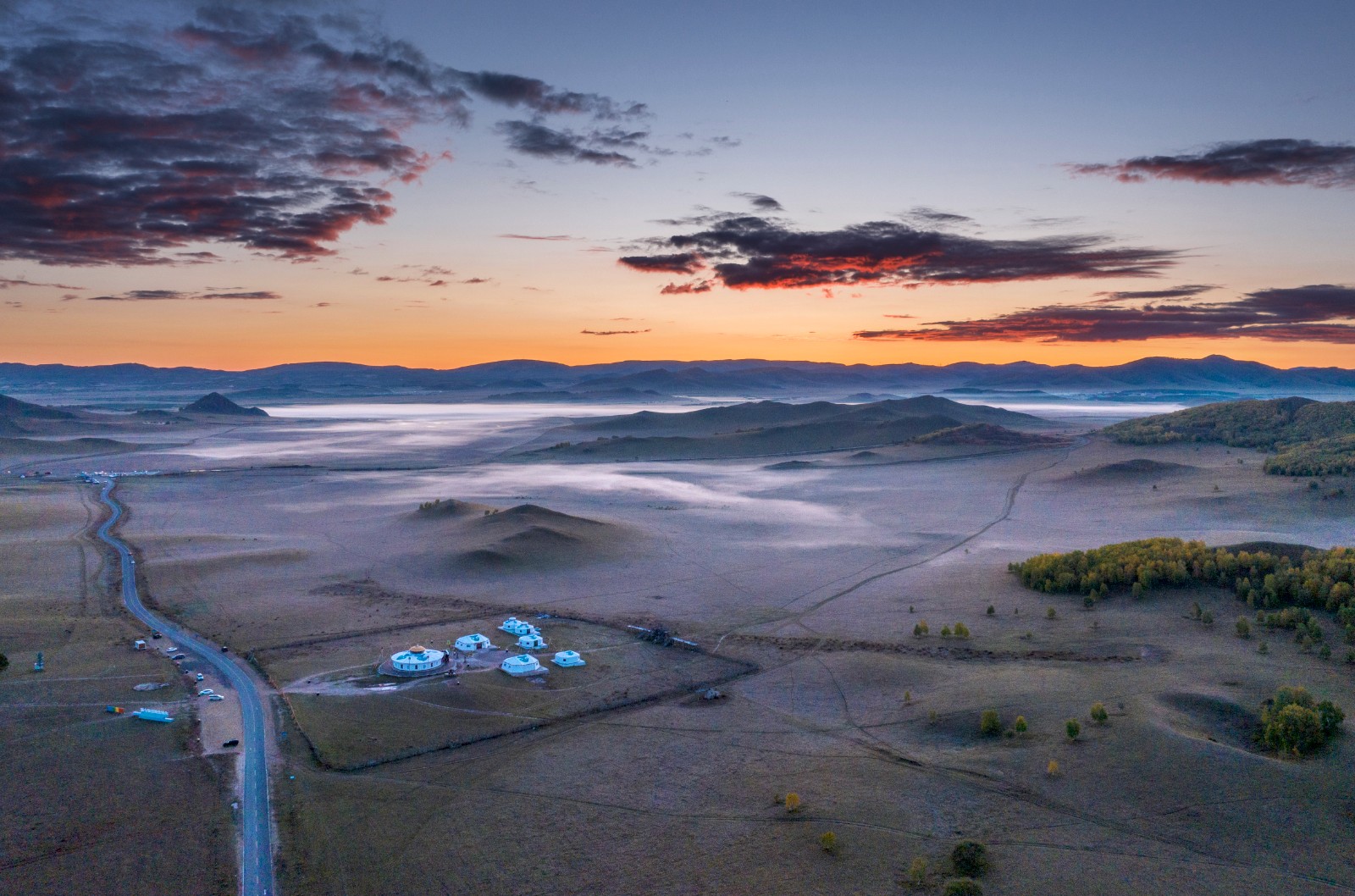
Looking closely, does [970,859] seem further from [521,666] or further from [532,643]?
[532,643]

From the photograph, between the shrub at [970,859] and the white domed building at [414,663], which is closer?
the shrub at [970,859]

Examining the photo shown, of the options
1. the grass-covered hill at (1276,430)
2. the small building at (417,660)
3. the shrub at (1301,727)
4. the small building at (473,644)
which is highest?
the grass-covered hill at (1276,430)

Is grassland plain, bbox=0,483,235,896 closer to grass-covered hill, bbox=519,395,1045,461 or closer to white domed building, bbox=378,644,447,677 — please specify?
white domed building, bbox=378,644,447,677

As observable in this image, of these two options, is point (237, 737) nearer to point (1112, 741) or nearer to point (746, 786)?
point (746, 786)

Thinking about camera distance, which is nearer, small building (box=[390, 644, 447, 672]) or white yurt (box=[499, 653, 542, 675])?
small building (box=[390, 644, 447, 672])

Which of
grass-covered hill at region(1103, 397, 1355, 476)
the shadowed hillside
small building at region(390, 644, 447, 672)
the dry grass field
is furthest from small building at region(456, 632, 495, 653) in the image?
grass-covered hill at region(1103, 397, 1355, 476)

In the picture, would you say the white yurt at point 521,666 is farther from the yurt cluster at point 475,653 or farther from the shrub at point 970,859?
the shrub at point 970,859

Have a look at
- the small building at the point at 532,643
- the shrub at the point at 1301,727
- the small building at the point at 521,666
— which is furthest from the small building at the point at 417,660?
the shrub at the point at 1301,727
